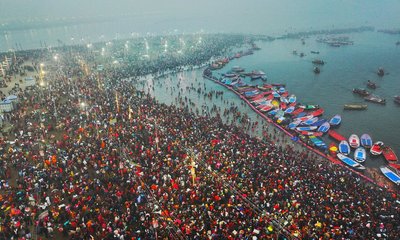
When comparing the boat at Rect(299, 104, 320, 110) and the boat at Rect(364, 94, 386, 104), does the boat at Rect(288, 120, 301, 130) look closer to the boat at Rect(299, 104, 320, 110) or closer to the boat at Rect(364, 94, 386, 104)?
the boat at Rect(299, 104, 320, 110)

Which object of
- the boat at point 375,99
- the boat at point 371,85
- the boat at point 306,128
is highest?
the boat at point 371,85

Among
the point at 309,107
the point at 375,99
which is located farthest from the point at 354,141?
the point at 375,99

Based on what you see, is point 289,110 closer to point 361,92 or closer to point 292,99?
point 292,99

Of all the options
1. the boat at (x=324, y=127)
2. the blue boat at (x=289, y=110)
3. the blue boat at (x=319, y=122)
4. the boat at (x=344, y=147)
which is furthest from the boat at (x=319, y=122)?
the boat at (x=344, y=147)

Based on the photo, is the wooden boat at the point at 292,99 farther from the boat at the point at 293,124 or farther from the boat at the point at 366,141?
the boat at the point at 366,141

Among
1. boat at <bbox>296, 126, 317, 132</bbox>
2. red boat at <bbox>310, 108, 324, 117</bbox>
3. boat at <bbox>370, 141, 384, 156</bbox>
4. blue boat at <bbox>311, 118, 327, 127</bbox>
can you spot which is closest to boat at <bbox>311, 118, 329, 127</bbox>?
blue boat at <bbox>311, 118, 327, 127</bbox>

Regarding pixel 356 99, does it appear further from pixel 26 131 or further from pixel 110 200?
pixel 26 131

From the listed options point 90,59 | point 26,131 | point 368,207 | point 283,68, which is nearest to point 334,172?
point 368,207
